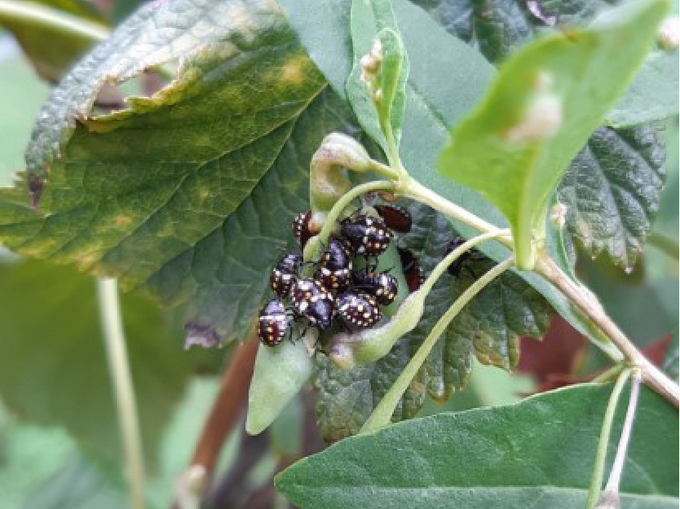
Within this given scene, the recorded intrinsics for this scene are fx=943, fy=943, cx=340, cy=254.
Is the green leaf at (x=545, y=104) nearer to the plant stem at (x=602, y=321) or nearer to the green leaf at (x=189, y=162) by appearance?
the plant stem at (x=602, y=321)

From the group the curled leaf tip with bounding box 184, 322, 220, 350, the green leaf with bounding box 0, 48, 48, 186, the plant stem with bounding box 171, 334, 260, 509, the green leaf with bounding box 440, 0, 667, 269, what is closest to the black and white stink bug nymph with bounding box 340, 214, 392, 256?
the green leaf with bounding box 440, 0, 667, 269

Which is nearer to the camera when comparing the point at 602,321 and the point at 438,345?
the point at 602,321

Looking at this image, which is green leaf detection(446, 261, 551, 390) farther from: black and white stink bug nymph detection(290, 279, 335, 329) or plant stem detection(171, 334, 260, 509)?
plant stem detection(171, 334, 260, 509)

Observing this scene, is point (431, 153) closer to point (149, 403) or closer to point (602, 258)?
point (602, 258)

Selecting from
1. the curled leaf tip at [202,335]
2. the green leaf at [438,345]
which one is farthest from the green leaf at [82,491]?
the green leaf at [438,345]

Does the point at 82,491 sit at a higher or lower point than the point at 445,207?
lower

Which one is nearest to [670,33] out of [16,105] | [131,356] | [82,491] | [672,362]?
[672,362]

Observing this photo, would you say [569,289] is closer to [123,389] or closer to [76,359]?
[123,389]
